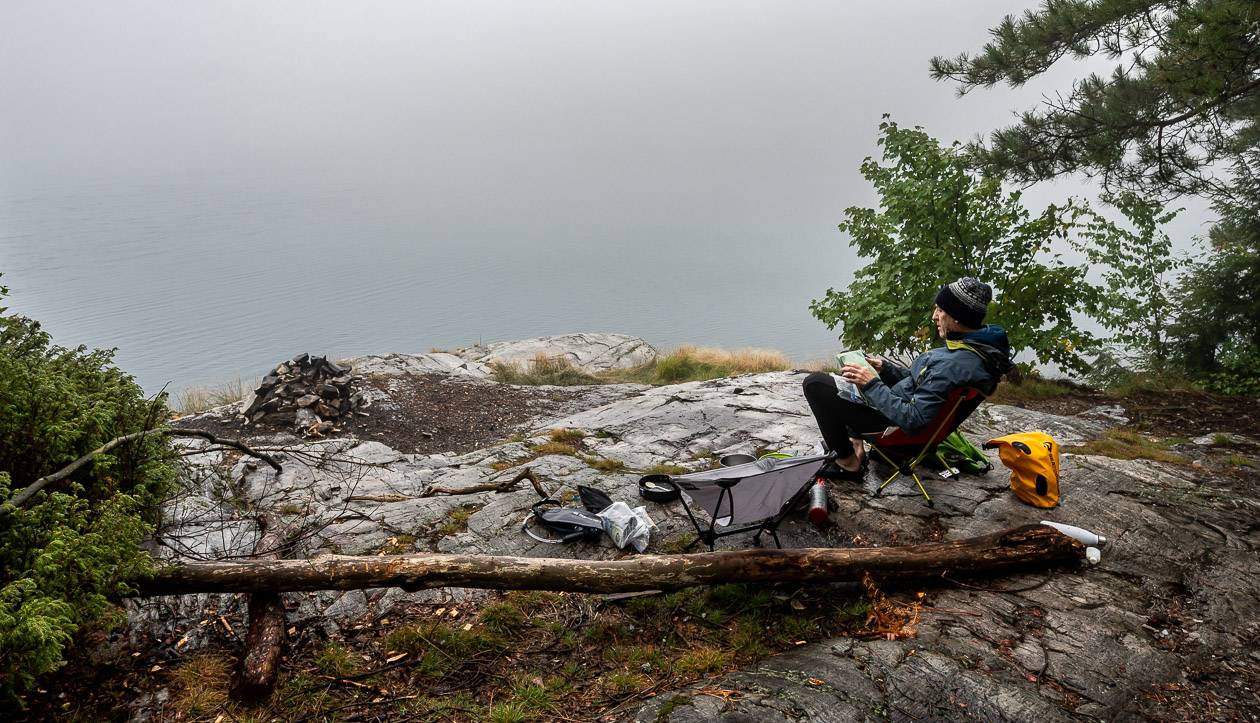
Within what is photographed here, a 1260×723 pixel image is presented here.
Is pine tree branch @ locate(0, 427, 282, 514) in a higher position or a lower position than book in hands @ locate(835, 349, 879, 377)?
higher

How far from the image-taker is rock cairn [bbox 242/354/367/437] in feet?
26.9

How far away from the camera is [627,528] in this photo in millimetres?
3832

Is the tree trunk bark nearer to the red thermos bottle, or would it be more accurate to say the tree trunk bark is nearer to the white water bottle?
the red thermos bottle

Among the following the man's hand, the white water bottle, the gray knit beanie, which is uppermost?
the gray knit beanie

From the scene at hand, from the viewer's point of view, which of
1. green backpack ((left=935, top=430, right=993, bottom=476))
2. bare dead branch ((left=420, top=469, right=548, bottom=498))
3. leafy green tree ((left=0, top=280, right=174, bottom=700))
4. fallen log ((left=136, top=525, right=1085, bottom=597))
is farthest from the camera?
bare dead branch ((left=420, top=469, right=548, bottom=498))

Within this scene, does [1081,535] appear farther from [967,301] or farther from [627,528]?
[627,528]

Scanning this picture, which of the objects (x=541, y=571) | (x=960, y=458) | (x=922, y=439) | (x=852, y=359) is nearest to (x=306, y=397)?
(x=541, y=571)

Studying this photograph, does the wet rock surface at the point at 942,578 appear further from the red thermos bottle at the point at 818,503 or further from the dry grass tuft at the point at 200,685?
the dry grass tuft at the point at 200,685

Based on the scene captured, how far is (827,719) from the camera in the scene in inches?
91.5

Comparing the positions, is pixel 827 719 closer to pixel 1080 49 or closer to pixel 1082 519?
pixel 1082 519

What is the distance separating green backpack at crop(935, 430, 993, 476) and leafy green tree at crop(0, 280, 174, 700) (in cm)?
464

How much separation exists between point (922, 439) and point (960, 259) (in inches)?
195

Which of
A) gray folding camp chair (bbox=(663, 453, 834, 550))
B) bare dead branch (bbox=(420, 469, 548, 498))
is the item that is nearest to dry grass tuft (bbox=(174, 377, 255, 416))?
bare dead branch (bbox=(420, 469, 548, 498))

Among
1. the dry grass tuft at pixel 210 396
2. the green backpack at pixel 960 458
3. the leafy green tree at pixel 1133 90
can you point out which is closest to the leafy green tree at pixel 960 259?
the leafy green tree at pixel 1133 90
